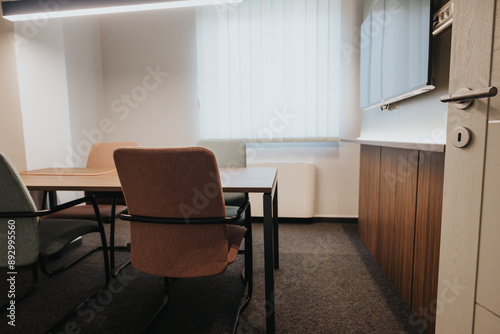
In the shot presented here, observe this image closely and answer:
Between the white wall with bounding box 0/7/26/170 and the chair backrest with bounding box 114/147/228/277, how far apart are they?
74.5 inches

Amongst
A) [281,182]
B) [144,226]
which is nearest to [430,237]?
[144,226]

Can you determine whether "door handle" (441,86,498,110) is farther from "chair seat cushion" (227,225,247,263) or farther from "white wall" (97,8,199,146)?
"white wall" (97,8,199,146)

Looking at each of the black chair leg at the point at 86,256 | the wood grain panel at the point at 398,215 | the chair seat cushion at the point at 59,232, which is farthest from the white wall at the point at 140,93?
the chair seat cushion at the point at 59,232

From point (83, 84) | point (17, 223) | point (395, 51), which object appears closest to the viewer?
point (17, 223)

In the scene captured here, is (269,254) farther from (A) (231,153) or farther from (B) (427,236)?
(A) (231,153)

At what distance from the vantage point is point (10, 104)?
7.41 feet

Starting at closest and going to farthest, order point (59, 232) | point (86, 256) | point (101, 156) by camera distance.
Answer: point (59, 232) < point (86, 256) < point (101, 156)

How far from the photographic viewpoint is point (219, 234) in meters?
1.11

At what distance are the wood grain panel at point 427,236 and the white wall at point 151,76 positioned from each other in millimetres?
2491

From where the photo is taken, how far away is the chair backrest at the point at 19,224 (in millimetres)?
1152

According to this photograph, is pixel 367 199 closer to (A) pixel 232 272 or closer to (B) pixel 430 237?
(B) pixel 430 237

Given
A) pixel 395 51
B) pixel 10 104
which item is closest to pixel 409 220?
pixel 395 51

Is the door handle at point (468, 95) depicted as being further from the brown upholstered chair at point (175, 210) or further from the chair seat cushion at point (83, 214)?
the chair seat cushion at point (83, 214)

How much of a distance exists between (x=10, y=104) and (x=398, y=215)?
3.03 meters
